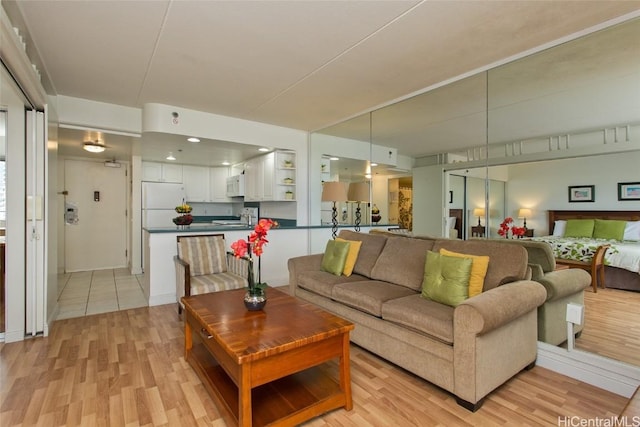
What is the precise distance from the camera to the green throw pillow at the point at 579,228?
240cm

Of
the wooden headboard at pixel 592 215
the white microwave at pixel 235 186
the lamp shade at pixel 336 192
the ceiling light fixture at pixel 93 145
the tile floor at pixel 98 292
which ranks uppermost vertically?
the ceiling light fixture at pixel 93 145

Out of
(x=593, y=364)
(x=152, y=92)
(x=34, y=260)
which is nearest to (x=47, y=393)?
(x=34, y=260)

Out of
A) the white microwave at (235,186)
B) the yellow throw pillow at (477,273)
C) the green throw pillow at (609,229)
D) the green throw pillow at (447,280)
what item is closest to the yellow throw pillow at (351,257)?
the green throw pillow at (447,280)

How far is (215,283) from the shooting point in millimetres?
3234

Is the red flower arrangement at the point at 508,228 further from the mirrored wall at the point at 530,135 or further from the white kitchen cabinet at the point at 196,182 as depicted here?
the white kitchen cabinet at the point at 196,182

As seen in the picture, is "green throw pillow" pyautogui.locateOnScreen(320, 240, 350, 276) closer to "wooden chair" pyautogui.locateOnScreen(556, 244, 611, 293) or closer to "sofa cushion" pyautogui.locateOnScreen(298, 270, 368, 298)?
"sofa cushion" pyautogui.locateOnScreen(298, 270, 368, 298)

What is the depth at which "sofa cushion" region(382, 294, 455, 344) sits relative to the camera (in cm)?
199

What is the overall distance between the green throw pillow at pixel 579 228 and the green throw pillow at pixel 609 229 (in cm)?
3

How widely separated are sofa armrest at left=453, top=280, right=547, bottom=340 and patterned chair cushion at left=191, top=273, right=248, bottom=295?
2.20 meters

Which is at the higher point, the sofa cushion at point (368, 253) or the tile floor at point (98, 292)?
the sofa cushion at point (368, 253)

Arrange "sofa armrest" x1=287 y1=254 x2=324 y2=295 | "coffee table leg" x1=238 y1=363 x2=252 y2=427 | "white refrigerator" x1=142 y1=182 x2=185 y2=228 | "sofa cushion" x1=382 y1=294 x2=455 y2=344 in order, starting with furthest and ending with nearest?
"white refrigerator" x1=142 y1=182 x2=185 y2=228
"sofa armrest" x1=287 y1=254 x2=324 y2=295
"sofa cushion" x1=382 y1=294 x2=455 y2=344
"coffee table leg" x1=238 y1=363 x2=252 y2=427

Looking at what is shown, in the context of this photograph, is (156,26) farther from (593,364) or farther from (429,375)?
(593,364)

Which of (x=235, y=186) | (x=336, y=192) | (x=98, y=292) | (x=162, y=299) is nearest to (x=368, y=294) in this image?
(x=336, y=192)

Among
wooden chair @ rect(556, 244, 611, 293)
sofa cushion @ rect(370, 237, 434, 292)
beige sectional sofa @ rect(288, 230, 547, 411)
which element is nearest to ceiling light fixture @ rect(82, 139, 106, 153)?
beige sectional sofa @ rect(288, 230, 547, 411)
